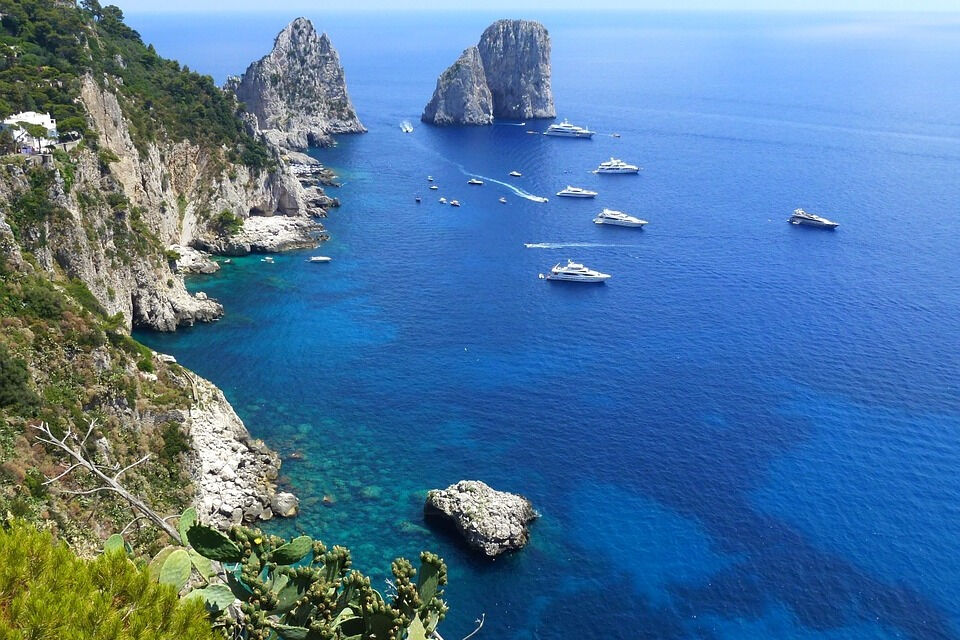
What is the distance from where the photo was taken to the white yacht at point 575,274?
345ft

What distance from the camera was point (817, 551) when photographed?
5575 cm

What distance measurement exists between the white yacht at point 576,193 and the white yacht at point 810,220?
118ft

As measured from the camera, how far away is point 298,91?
18300 cm

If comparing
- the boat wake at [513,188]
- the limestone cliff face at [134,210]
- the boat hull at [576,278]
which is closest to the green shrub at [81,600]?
the limestone cliff face at [134,210]

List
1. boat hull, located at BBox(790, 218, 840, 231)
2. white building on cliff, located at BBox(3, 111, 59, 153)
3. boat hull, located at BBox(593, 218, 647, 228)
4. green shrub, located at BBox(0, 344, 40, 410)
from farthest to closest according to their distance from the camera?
1. boat hull, located at BBox(593, 218, 647, 228)
2. boat hull, located at BBox(790, 218, 840, 231)
3. white building on cliff, located at BBox(3, 111, 59, 153)
4. green shrub, located at BBox(0, 344, 40, 410)

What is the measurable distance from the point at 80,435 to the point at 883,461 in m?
63.2

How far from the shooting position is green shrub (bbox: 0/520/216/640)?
47.4ft

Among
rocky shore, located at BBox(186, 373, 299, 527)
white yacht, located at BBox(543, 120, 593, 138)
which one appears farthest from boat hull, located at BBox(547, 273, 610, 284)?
white yacht, located at BBox(543, 120, 593, 138)

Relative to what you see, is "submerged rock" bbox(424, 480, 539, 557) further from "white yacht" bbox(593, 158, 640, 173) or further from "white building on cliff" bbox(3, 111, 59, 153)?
"white yacht" bbox(593, 158, 640, 173)

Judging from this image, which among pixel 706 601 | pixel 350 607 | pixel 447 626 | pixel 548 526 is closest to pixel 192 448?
pixel 447 626

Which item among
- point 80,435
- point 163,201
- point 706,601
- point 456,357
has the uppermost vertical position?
point 163,201

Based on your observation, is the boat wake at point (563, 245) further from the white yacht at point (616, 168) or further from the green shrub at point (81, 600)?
the green shrub at point (81, 600)

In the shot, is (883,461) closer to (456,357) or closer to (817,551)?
(817,551)

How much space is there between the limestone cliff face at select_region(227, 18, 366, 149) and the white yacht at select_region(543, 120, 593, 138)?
1928 inches
